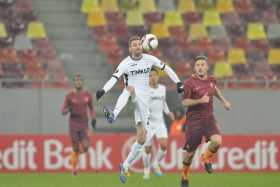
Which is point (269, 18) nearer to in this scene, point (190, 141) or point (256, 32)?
point (256, 32)

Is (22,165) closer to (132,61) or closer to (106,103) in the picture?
(106,103)

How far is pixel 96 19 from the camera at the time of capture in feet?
87.6

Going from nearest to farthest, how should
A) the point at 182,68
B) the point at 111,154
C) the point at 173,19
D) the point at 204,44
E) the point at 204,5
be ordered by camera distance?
the point at 111,154, the point at 182,68, the point at 204,44, the point at 173,19, the point at 204,5

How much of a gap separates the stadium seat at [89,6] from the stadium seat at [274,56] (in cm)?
527

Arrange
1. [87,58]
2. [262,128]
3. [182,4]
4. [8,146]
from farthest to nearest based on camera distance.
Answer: [182,4] → [87,58] → [262,128] → [8,146]

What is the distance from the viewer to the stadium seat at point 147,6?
2744cm

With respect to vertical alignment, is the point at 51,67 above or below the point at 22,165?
above

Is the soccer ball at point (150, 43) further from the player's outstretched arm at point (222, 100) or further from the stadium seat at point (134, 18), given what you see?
the stadium seat at point (134, 18)

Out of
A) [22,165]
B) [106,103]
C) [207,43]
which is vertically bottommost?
[22,165]

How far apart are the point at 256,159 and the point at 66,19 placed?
24.7 ft

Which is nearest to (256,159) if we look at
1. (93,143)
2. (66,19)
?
(93,143)

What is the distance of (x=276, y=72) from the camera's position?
26.0 meters

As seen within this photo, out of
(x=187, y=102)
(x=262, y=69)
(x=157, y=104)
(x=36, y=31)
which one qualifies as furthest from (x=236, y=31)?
(x=187, y=102)

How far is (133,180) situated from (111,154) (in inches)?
157
